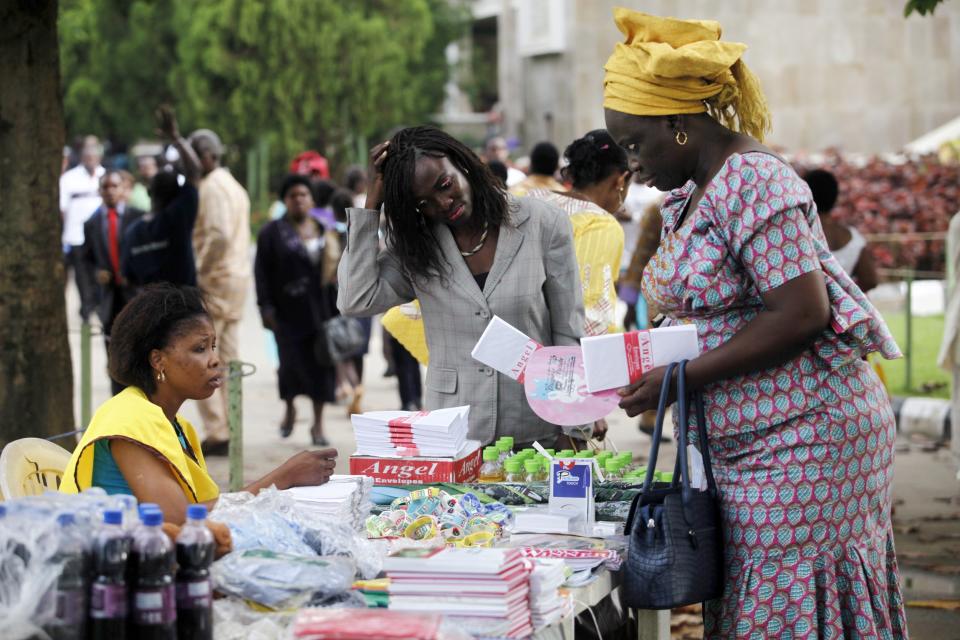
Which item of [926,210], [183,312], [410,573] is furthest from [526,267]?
[926,210]

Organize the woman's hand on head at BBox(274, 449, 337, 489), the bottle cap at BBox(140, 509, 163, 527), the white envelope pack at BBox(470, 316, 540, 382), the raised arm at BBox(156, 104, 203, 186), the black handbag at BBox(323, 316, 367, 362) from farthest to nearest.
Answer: the black handbag at BBox(323, 316, 367, 362), the raised arm at BBox(156, 104, 203, 186), the white envelope pack at BBox(470, 316, 540, 382), the woman's hand on head at BBox(274, 449, 337, 489), the bottle cap at BBox(140, 509, 163, 527)

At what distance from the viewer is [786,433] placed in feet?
11.5

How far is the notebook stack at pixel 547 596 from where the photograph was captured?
3.11 meters

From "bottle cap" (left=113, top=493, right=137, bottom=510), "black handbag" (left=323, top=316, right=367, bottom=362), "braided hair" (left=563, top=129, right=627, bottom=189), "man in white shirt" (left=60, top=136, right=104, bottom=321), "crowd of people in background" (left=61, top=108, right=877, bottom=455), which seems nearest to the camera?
"bottle cap" (left=113, top=493, right=137, bottom=510)

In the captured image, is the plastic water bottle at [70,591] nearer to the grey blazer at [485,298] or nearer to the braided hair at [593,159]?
the grey blazer at [485,298]

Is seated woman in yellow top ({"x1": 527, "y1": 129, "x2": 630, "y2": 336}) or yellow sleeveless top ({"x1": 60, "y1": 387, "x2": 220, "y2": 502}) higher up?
seated woman in yellow top ({"x1": 527, "y1": 129, "x2": 630, "y2": 336})

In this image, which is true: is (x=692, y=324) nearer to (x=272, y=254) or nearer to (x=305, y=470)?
(x=305, y=470)

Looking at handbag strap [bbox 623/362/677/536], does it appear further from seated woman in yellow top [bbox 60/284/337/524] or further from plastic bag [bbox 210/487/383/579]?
seated woman in yellow top [bbox 60/284/337/524]

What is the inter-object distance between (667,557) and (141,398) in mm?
1482

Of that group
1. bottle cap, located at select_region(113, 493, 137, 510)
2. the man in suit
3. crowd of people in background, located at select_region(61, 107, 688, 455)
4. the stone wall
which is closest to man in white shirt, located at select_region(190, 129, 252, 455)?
crowd of people in background, located at select_region(61, 107, 688, 455)

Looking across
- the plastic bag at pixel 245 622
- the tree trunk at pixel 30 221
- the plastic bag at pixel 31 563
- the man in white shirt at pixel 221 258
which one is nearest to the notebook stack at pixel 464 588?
the plastic bag at pixel 245 622

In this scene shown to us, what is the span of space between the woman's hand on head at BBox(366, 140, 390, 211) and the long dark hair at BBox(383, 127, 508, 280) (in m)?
0.02

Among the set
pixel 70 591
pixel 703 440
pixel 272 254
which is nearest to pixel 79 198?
pixel 272 254

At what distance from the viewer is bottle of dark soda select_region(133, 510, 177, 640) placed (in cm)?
263
